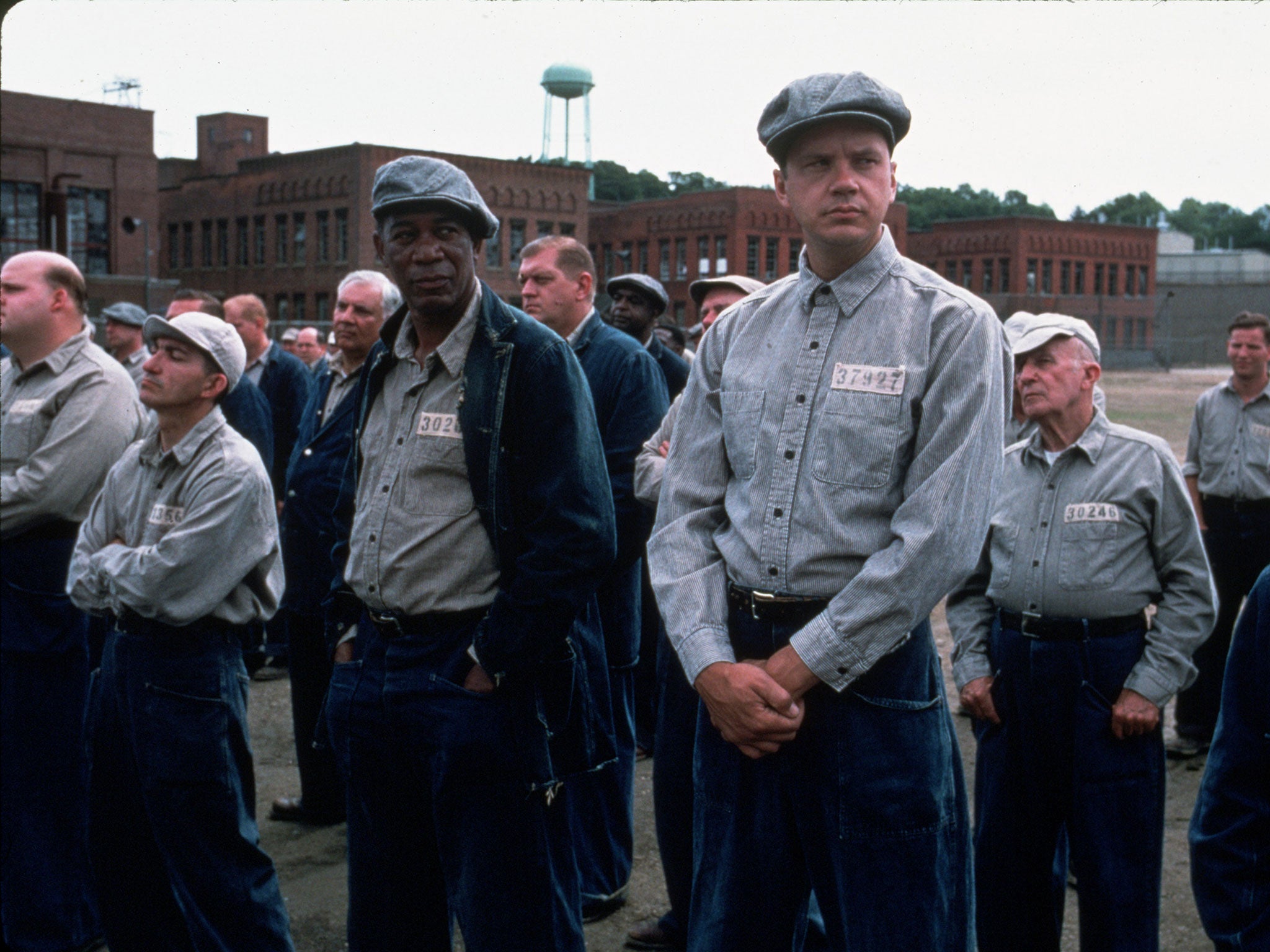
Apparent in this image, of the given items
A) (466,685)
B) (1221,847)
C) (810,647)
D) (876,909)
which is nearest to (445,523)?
(466,685)

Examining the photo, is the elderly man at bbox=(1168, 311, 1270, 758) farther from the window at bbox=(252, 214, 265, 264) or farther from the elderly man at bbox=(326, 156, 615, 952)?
the window at bbox=(252, 214, 265, 264)

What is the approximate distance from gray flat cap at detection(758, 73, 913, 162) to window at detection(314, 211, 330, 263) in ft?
173

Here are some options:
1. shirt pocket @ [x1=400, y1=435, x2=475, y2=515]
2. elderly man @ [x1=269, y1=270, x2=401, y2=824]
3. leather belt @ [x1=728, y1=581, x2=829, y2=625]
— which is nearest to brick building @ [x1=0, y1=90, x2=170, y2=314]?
elderly man @ [x1=269, y1=270, x2=401, y2=824]

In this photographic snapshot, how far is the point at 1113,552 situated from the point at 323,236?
52779mm

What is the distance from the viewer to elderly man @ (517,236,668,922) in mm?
4863

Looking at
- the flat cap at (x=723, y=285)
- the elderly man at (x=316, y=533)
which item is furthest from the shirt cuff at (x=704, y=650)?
the flat cap at (x=723, y=285)

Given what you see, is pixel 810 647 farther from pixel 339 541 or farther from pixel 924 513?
pixel 339 541

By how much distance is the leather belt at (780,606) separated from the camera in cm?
253

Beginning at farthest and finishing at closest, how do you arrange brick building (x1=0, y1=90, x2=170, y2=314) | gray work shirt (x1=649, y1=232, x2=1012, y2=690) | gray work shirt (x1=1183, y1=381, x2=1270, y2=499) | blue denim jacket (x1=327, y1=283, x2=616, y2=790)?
brick building (x1=0, y1=90, x2=170, y2=314) < gray work shirt (x1=1183, y1=381, x2=1270, y2=499) < blue denim jacket (x1=327, y1=283, x2=616, y2=790) < gray work shirt (x1=649, y1=232, x2=1012, y2=690)

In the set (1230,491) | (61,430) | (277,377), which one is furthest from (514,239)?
(61,430)

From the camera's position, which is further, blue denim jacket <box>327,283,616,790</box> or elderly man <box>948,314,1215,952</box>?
elderly man <box>948,314,1215,952</box>

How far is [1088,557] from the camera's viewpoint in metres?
3.84

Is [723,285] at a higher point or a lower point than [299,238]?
lower

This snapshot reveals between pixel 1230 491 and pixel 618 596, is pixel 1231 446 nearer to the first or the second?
pixel 1230 491
